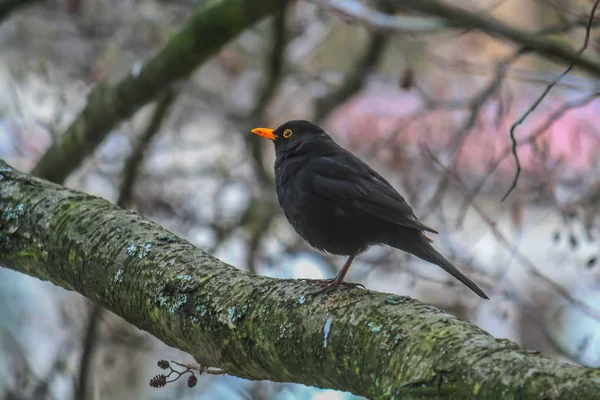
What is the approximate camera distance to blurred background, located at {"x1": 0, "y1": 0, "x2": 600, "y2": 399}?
5.24 meters

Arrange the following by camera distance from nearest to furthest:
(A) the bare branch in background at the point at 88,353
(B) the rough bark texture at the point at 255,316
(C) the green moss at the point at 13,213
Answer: (B) the rough bark texture at the point at 255,316, (C) the green moss at the point at 13,213, (A) the bare branch in background at the point at 88,353

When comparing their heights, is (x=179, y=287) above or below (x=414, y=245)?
below

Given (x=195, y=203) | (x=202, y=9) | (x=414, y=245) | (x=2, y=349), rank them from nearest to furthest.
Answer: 1. (x=414, y=245)
2. (x=202, y=9)
3. (x=2, y=349)
4. (x=195, y=203)

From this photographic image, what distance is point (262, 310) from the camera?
2244 millimetres

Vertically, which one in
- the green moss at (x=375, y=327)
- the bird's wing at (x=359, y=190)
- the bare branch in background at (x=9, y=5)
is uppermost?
the bare branch in background at (x=9, y=5)

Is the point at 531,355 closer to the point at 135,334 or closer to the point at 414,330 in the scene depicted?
the point at 414,330

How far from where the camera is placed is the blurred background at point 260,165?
5.24 meters

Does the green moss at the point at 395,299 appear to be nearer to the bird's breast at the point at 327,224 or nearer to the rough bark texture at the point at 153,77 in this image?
the bird's breast at the point at 327,224

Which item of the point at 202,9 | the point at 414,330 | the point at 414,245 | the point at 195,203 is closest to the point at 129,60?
the point at 195,203

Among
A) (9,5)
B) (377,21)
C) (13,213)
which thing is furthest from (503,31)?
(9,5)

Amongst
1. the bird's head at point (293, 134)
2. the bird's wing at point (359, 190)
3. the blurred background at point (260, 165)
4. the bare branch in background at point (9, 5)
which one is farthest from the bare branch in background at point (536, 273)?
the bare branch in background at point (9, 5)

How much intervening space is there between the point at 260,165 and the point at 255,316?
14.0 ft

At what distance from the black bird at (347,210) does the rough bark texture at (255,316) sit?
1056 millimetres

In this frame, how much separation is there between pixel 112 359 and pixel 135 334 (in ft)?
0.95
